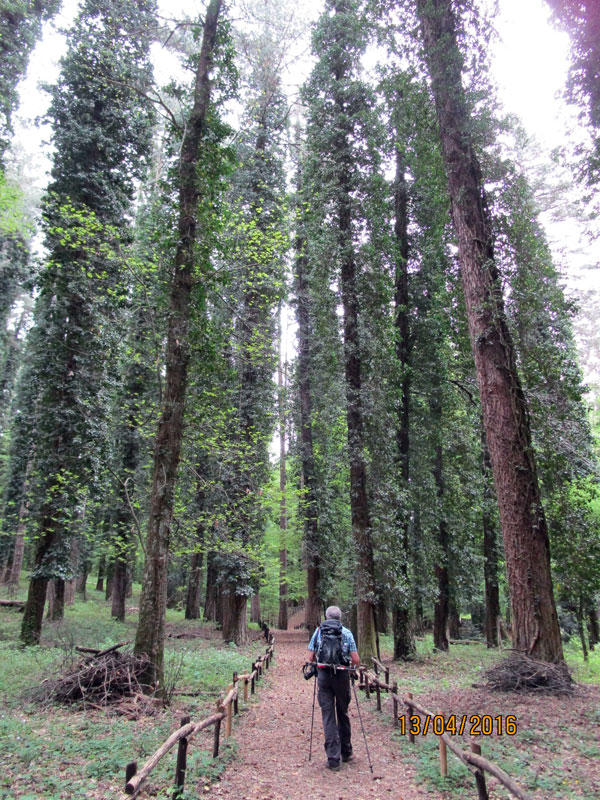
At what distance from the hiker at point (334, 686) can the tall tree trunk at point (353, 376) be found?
20.5 ft

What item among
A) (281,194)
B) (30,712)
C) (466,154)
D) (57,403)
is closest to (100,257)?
(57,403)

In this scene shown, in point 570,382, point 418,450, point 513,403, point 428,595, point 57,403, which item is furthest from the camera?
point 418,450

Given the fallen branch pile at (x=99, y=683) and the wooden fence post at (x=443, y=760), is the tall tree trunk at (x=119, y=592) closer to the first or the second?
the fallen branch pile at (x=99, y=683)

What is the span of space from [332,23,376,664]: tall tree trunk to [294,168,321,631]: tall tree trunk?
5023 mm

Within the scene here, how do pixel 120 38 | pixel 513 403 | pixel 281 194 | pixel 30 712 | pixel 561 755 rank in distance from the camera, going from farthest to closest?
pixel 281 194, pixel 120 38, pixel 513 403, pixel 30 712, pixel 561 755

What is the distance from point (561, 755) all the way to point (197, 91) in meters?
11.6

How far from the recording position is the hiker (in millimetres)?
5754

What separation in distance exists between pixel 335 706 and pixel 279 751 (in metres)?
1.27

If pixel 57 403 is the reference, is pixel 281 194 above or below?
above

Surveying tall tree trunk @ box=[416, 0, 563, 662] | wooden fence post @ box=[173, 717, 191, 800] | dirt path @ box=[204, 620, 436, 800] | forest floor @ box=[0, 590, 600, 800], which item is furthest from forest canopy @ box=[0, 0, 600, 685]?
wooden fence post @ box=[173, 717, 191, 800]

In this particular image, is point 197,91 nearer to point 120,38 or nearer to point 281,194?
point 120,38

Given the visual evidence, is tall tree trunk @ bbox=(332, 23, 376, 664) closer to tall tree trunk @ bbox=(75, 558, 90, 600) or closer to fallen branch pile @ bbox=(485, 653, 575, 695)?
fallen branch pile @ bbox=(485, 653, 575, 695)

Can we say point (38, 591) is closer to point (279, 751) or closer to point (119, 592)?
point (279, 751)

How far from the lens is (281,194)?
17.7 metres
